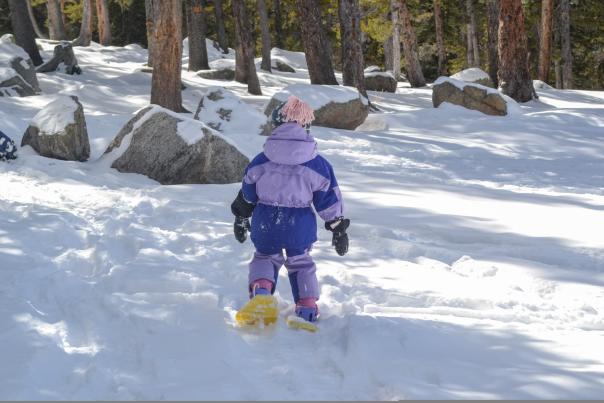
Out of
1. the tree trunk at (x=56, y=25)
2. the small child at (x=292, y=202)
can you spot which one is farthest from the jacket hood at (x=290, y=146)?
the tree trunk at (x=56, y=25)

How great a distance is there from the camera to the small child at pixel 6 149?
955cm

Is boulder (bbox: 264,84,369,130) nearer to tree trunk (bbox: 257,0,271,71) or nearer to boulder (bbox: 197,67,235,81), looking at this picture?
boulder (bbox: 197,67,235,81)

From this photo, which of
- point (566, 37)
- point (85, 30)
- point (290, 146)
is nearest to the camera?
point (290, 146)

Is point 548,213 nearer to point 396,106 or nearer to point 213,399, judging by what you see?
point 213,399

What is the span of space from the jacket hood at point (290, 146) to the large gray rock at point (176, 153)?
4.63 meters

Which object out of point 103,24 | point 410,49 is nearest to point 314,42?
point 410,49

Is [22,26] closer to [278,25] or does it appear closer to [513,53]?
[513,53]

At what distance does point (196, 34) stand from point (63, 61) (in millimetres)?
4082

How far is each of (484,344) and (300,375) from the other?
1.09 meters

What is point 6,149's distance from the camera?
31.5 feet

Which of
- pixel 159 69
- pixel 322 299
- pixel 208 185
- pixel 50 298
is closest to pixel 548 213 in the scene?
pixel 322 299

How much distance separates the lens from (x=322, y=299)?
15.7ft

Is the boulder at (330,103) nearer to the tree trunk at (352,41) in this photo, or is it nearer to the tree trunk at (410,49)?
the tree trunk at (352,41)

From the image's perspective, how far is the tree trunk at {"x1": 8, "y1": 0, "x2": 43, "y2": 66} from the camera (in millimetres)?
18719
